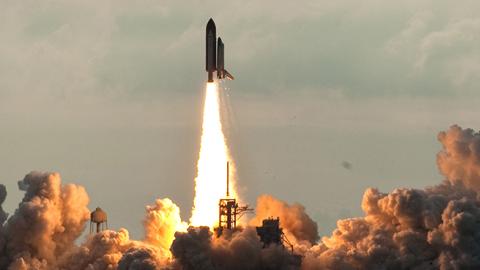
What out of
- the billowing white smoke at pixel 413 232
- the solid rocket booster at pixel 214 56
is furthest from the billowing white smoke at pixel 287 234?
the solid rocket booster at pixel 214 56

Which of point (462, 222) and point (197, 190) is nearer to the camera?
point (462, 222)

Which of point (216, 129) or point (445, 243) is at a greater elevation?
point (216, 129)

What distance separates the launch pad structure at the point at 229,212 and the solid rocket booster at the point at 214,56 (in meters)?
11.2

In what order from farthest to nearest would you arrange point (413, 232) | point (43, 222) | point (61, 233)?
point (61, 233), point (43, 222), point (413, 232)

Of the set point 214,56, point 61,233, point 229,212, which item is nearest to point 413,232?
point 229,212

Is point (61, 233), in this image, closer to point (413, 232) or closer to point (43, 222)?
point (43, 222)

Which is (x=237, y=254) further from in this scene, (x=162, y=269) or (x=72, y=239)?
(x=72, y=239)

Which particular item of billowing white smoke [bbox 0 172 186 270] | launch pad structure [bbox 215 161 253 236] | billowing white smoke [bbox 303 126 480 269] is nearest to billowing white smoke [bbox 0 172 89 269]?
billowing white smoke [bbox 0 172 186 270]

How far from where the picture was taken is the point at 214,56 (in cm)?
18138

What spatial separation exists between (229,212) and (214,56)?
14.2 meters

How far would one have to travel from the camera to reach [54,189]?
182 metres

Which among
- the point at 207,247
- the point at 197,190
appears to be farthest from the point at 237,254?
the point at 197,190

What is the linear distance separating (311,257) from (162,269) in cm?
1363

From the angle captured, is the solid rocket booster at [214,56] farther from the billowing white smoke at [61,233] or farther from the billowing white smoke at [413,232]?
the billowing white smoke at [413,232]
